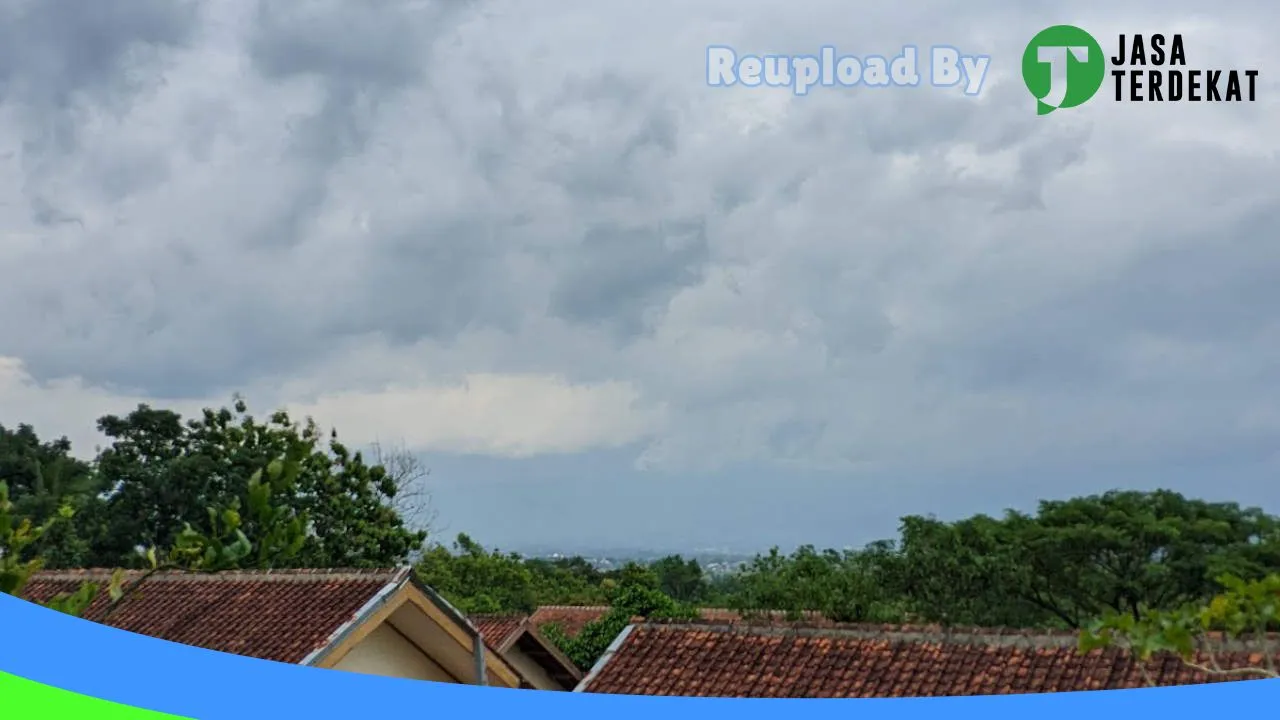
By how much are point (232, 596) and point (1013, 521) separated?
9.04 metres

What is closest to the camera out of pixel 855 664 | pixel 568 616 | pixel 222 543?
pixel 222 543

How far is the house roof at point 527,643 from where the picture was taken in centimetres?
1181

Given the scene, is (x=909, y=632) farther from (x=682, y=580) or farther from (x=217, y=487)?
(x=682, y=580)

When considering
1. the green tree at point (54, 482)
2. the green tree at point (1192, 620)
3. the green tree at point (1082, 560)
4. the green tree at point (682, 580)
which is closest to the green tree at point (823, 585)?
the green tree at point (1082, 560)

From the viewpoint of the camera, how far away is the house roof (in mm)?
11812

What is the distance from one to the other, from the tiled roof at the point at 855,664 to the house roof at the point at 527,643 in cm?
417

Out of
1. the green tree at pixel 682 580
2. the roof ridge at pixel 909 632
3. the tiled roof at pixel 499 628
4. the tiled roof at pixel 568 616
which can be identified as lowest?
the green tree at pixel 682 580

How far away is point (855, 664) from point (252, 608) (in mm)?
3754

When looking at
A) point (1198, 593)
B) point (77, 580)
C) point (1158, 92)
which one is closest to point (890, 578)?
point (1198, 593)

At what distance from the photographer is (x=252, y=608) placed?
802 cm

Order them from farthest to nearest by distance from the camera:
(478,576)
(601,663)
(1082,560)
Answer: (478,576) → (1082,560) → (601,663)

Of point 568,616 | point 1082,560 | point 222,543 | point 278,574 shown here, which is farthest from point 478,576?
point 222,543

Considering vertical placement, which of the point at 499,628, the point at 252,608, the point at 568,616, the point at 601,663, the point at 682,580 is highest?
the point at 252,608

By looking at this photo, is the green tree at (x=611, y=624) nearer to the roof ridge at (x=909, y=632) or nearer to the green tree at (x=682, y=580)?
the roof ridge at (x=909, y=632)
